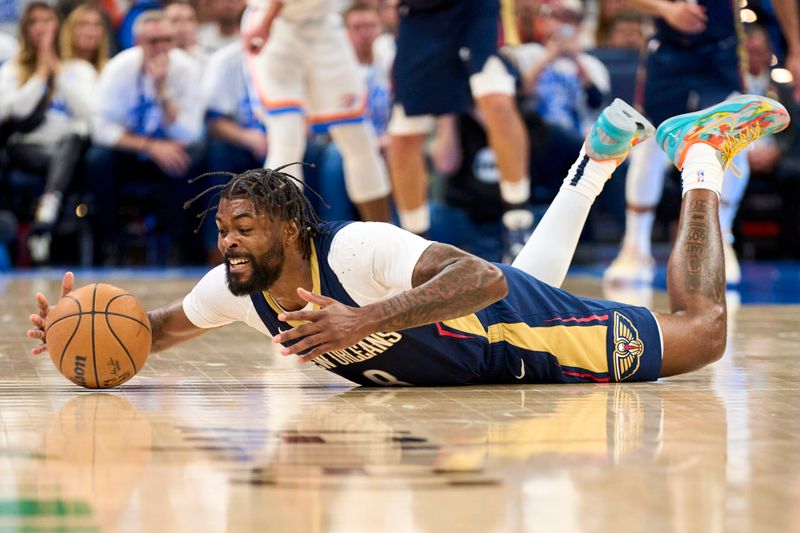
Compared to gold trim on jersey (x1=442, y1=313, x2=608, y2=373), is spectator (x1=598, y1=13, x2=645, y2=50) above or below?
above

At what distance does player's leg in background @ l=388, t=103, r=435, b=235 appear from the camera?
309 inches

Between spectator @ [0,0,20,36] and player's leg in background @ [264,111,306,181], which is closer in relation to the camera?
player's leg in background @ [264,111,306,181]

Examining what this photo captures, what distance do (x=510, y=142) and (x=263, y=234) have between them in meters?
4.04

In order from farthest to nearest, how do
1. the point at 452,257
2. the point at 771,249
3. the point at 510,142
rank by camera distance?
the point at 771,249
the point at 510,142
the point at 452,257

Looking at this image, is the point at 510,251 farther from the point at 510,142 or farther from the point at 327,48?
the point at 327,48

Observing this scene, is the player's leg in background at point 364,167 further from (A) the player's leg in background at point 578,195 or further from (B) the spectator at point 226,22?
(A) the player's leg in background at point 578,195

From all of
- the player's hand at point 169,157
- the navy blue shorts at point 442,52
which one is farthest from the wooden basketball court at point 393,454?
the player's hand at point 169,157

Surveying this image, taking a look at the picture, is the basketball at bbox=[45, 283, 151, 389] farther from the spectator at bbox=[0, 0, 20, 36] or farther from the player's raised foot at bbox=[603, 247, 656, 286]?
the spectator at bbox=[0, 0, 20, 36]

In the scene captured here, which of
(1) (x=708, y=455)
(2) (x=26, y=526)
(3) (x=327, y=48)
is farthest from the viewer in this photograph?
(3) (x=327, y=48)

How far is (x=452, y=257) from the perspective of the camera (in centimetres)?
346

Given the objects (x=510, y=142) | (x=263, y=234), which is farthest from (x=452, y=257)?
(x=510, y=142)

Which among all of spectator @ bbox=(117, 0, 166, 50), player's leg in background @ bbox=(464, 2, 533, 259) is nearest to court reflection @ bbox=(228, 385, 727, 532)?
player's leg in background @ bbox=(464, 2, 533, 259)

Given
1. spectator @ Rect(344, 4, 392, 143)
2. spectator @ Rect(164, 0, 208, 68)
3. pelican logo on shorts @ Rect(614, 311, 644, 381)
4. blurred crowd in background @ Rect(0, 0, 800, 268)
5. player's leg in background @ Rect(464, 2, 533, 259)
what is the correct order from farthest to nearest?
spectator @ Rect(164, 0, 208, 68) → spectator @ Rect(344, 4, 392, 143) → blurred crowd in background @ Rect(0, 0, 800, 268) → player's leg in background @ Rect(464, 2, 533, 259) → pelican logo on shorts @ Rect(614, 311, 644, 381)

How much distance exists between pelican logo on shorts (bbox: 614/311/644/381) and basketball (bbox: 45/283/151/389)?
1.35 metres
